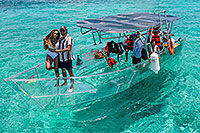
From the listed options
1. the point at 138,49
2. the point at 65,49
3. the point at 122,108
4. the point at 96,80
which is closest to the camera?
the point at 65,49

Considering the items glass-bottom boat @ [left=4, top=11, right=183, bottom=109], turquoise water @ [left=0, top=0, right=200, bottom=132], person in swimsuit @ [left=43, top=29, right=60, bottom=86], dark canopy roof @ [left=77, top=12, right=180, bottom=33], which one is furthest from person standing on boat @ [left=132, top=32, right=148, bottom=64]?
person in swimsuit @ [left=43, top=29, right=60, bottom=86]

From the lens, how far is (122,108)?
6.90 metres

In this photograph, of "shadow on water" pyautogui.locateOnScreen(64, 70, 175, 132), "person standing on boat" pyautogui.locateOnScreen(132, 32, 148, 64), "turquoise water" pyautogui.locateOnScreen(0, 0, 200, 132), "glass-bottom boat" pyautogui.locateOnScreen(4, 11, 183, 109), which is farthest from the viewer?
"person standing on boat" pyautogui.locateOnScreen(132, 32, 148, 64)

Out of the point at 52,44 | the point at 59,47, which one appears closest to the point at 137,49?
the point at 59,47

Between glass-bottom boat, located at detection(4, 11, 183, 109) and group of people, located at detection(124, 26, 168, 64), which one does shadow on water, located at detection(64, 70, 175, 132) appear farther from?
group of people, located at detection(124, 26, 168, 64)

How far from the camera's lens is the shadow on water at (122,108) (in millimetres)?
6312

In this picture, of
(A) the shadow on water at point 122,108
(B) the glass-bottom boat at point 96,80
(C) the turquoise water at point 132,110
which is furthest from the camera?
(A) the shadow on water at point 122,108

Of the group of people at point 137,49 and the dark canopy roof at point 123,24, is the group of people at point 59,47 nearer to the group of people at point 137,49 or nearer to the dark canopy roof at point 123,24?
the dark canopy roof at point 123,24

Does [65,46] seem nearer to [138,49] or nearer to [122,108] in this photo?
[138,49]

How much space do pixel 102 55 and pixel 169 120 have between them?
12.6 feet

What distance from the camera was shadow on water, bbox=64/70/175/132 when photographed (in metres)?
6.31

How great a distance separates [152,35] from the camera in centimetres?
784

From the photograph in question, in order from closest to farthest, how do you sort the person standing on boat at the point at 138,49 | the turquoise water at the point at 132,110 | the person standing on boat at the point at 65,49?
1. the person standing on boat at the point at 65,49
2. the turquoise water at the point at 132,110
3. the person standing on boat at the point at 138,49

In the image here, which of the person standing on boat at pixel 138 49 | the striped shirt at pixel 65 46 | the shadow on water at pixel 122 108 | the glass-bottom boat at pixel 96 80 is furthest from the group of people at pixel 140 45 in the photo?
the striped shirt at pixel 65 46
